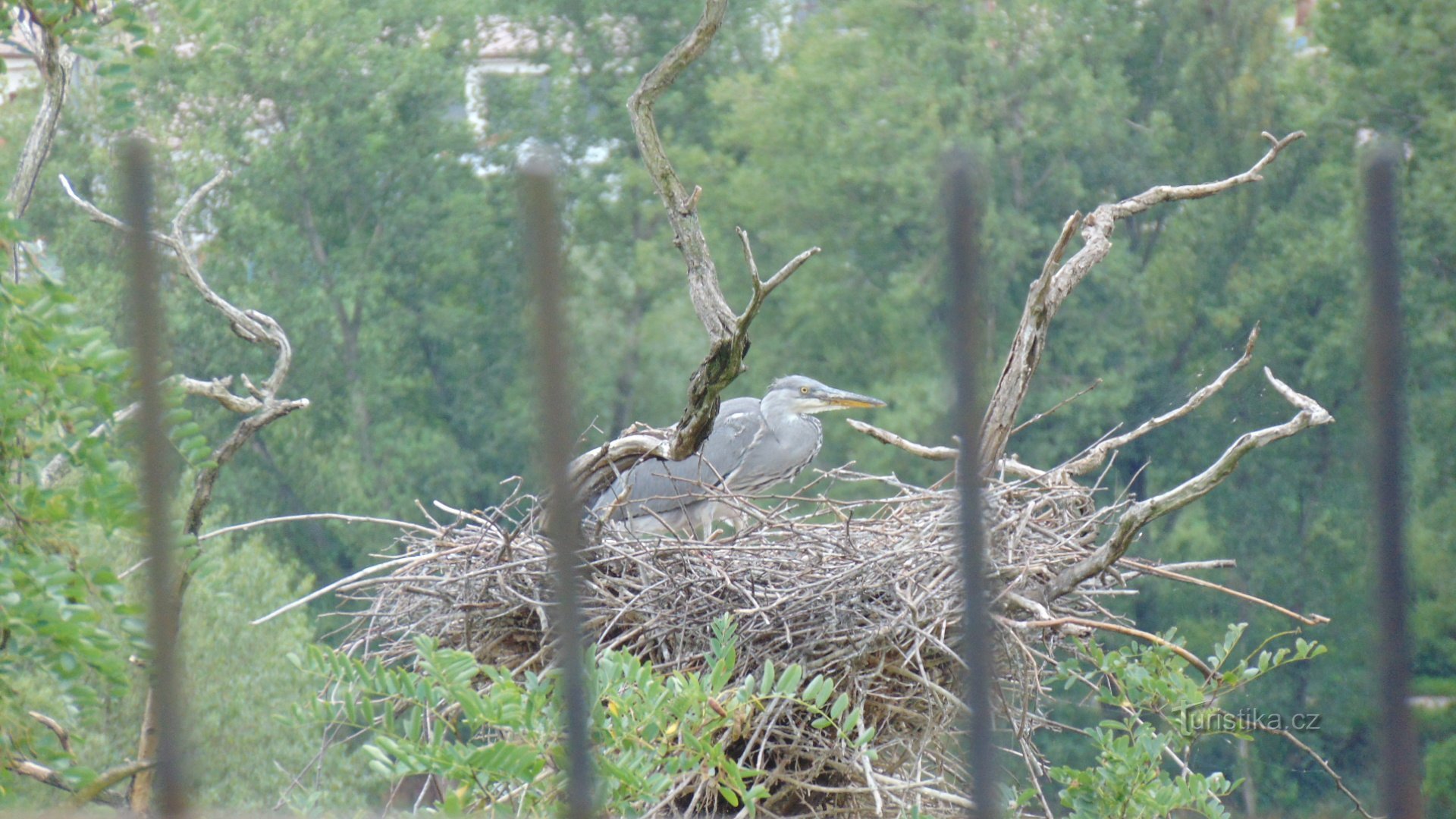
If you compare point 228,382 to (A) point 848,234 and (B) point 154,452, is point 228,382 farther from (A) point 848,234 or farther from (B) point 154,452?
(A) point 848,234

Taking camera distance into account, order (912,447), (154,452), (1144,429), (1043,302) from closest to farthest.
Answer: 1. (154,452)
2. (1043,302)
3. (1144,429)
4. (912,447)

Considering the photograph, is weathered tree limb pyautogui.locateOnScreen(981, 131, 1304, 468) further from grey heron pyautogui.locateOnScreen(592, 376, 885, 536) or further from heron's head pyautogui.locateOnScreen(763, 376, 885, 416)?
heron's head pyautogui.locateOnScreen(763, 376, 885, 416)

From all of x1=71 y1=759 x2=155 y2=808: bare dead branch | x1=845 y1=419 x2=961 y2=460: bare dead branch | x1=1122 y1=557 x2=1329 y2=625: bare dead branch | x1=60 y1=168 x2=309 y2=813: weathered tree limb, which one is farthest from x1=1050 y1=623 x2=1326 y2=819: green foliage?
x1=71 y1=759 x2=155 y2=808: bare dead branch

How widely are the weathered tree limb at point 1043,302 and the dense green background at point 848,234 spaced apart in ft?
46.7

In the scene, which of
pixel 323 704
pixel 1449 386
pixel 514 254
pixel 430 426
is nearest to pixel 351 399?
pixel 430 426

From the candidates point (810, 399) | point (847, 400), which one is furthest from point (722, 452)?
point (847, 400)

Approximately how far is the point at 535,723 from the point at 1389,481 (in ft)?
4.65

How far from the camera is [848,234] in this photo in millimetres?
22953

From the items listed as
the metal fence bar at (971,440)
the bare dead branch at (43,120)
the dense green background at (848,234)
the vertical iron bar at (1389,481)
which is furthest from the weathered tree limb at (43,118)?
the dense green background at (848,234)

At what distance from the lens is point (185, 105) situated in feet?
71.7

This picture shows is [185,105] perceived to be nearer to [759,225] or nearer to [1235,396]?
[759,225]

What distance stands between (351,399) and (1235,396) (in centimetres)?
1270

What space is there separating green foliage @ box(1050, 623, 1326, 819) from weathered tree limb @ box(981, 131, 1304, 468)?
573 millimetres

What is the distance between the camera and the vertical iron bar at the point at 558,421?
3.99ft
